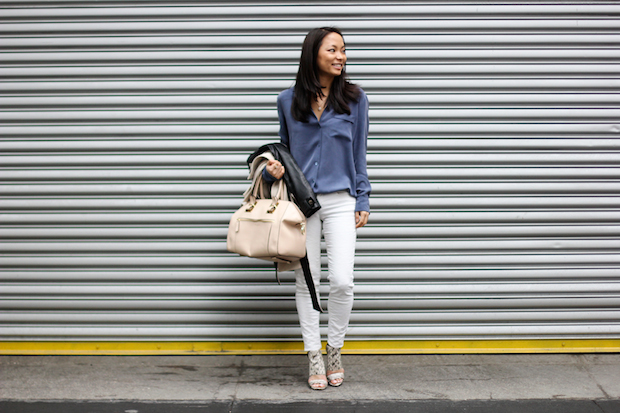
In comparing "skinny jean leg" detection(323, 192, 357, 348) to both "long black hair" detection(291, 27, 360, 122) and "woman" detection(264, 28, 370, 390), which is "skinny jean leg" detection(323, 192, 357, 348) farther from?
"long black hair" detection(291, 27, 360, 122)

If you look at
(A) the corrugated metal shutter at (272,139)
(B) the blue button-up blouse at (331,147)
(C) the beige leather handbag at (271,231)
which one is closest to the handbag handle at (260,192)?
(C) the beige leather handbag at (271,231)

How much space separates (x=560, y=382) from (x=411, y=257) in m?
1.18

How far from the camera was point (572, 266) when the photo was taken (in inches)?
142

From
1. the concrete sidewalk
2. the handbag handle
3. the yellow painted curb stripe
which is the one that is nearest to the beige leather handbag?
the handbag handle

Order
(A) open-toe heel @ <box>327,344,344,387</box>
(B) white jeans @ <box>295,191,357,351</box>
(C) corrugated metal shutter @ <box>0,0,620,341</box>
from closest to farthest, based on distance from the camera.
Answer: (B) white jeans @ <box>295,191,357,351</box> → (A) open-toe heel @ <box>327,344,344,387</box> → (C) corrugated metal shutter @ <box>0,0,620,341</box>

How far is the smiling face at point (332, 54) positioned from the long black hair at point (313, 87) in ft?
0.10

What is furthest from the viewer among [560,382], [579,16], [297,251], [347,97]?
[579,16]

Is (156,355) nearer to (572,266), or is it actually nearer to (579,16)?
(572,266)

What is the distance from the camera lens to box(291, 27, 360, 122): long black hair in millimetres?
2881

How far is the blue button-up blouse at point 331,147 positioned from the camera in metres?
2.94

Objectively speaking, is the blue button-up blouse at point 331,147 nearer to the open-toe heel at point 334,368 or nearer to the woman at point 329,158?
the woman at point 329,158

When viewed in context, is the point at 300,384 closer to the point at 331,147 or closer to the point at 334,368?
the point at 334,368

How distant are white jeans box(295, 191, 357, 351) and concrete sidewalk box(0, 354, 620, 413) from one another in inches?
14.6

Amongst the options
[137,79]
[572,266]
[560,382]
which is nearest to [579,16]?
[572,266]
